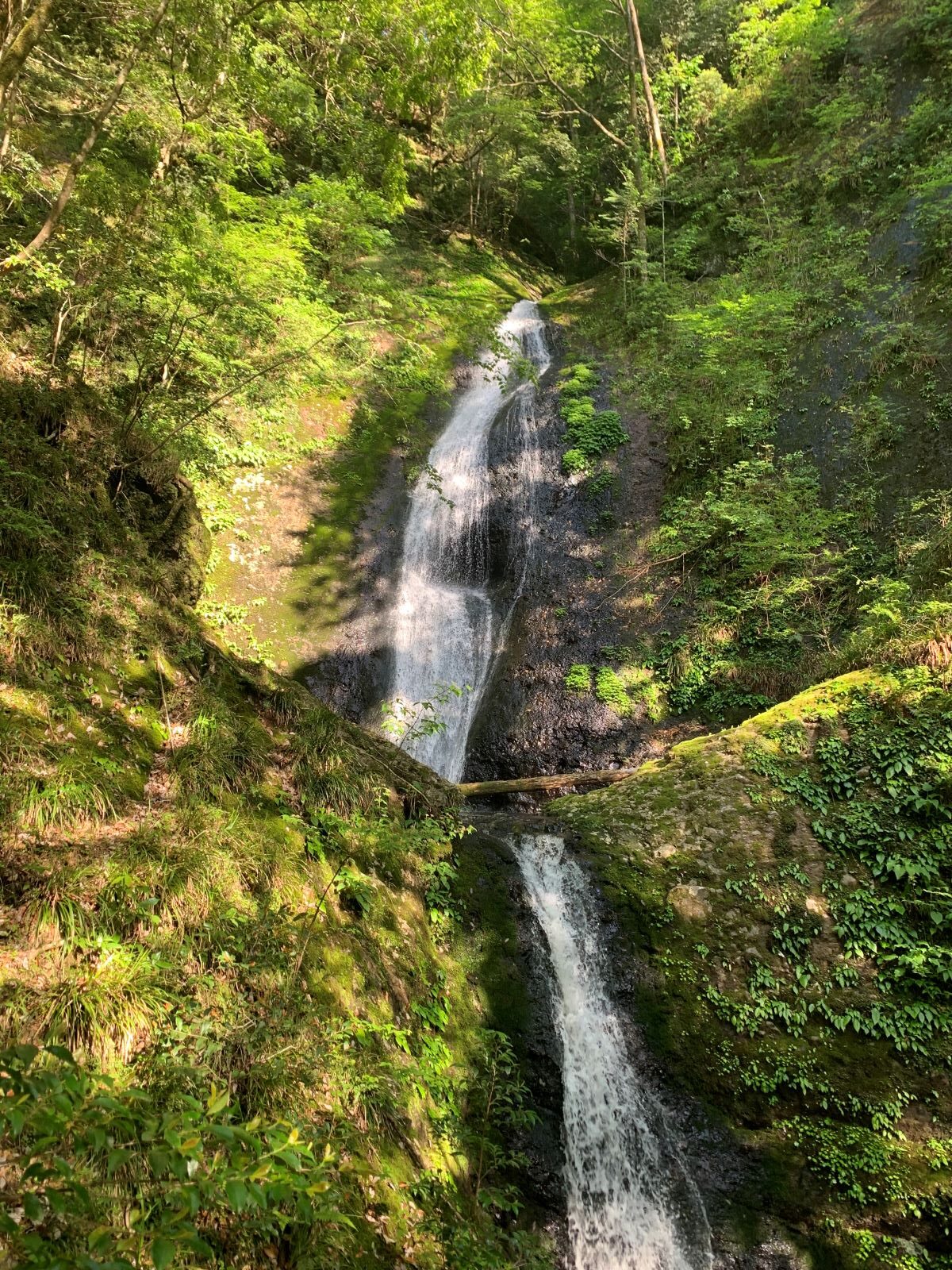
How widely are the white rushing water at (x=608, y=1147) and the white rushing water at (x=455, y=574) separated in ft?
16.6

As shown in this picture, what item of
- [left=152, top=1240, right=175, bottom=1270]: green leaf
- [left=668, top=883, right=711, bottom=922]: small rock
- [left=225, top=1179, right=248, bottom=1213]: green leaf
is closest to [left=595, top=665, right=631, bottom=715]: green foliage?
[left=668, top=883, right=711, bottom=922]: small rock

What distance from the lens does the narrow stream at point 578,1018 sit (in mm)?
4871

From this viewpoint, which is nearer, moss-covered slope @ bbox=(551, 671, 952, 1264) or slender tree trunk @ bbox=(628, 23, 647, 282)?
moss-covered slope @ bbox=(551, 671, 952, 1264)

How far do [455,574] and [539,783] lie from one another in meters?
5.87

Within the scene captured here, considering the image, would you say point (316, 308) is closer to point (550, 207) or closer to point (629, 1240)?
point (629, 1240)

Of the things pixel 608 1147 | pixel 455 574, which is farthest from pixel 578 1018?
pixel 455 574

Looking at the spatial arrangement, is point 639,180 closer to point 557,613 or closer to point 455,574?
point 455,574

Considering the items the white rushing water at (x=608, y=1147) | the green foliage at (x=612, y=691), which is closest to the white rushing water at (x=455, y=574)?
the green foliage at (x=612, y=691)

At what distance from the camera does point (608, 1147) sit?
17.2 feet

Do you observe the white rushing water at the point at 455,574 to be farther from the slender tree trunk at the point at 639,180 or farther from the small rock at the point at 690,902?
the small rock at the point at 690,902

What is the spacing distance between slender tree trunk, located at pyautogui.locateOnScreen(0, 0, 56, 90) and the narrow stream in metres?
6.81

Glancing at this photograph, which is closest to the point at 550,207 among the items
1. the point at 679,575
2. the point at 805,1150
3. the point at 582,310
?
the point at 582,310

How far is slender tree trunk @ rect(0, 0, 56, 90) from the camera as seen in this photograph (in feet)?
15.6

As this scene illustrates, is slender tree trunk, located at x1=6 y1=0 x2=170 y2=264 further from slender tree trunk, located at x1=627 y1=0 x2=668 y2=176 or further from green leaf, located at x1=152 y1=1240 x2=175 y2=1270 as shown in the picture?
slender tree trunk, located at x1=627 y1=0 x2=668 y2=176
